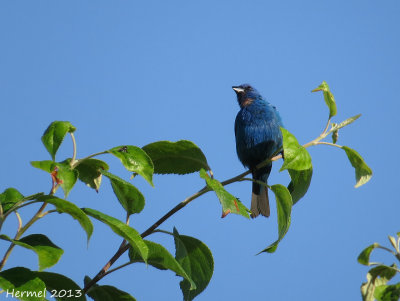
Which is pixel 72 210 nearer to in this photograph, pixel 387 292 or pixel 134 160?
pixel 134 160

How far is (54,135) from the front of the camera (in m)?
2.41

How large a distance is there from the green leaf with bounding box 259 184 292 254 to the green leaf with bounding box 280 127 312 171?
220 millimetres

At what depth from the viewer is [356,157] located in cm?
283

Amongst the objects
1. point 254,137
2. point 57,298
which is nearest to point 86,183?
point 57,298

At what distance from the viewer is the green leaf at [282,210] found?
8.68 ft

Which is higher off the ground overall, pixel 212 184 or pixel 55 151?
pixel 55 151

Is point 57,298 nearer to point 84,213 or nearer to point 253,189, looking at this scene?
point 84,213

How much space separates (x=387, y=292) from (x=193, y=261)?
0.97m

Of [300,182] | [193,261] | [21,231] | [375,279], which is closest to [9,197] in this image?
[21,231]

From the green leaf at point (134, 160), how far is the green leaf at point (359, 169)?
43.1 inches

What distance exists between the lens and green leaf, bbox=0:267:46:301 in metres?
2.06

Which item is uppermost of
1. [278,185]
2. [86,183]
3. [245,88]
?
[245,88]

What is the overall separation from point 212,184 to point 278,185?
0.49 m

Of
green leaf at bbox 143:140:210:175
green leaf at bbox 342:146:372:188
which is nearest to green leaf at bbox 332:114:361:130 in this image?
green leaf at bbox 342:146:372:188
